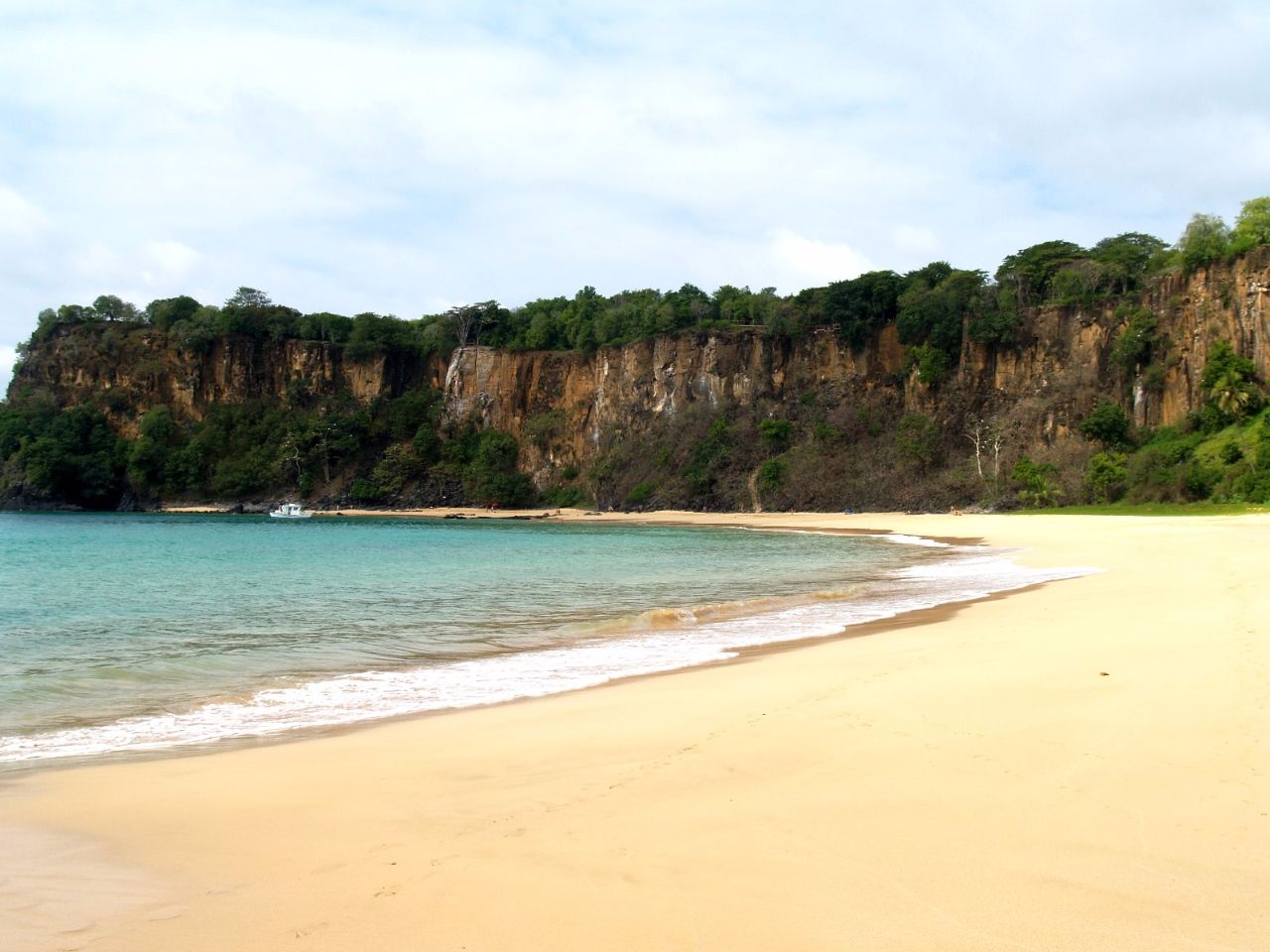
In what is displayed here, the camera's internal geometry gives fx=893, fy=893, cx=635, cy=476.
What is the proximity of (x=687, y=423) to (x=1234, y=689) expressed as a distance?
2760 inches

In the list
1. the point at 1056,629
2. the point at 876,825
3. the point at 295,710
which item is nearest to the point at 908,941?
the point at 876,825

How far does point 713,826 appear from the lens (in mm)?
4566

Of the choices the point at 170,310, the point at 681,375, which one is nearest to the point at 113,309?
the point at 170,310

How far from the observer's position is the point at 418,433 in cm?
8881

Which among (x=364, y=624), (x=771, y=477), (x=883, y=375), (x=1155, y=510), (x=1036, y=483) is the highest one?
(x=883, y=375)

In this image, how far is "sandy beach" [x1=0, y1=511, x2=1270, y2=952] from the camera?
3.54m

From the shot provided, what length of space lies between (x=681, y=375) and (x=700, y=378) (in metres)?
1.82

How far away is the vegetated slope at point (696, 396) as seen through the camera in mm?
53062

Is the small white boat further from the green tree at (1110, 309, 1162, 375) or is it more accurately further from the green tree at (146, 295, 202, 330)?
the green tree at (1110, 309, 1162, 375)

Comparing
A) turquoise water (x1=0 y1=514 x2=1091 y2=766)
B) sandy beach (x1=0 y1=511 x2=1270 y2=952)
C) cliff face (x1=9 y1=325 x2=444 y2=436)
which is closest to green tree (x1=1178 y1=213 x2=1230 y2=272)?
turquoise water (x1=0 y1=514 x2=1091 y2=766)

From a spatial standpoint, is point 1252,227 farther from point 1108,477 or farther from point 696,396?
point 696,396

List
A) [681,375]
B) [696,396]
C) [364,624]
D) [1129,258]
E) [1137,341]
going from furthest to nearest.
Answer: [681,375] < [696,396] < [1129,258] < [1137,341] < [364,624]

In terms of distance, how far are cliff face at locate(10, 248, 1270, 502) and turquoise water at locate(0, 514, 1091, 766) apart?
109ft

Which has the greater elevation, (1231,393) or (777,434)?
(1231,393)
